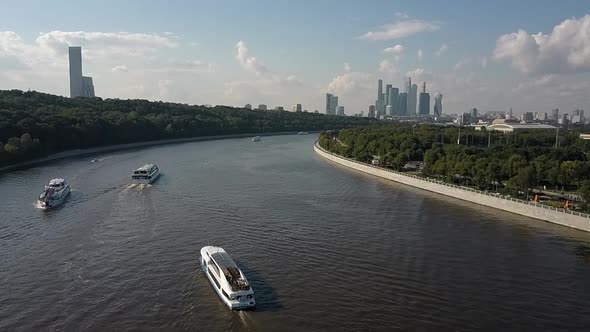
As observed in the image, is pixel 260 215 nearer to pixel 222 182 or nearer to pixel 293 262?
pixel 293 262

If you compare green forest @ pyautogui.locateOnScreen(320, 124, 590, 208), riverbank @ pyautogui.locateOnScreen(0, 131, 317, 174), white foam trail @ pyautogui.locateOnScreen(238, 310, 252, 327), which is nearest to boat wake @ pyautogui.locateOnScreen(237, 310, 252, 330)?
white foam trail @ pyautogui.locateOnScreen(238, 310, 252, 327)

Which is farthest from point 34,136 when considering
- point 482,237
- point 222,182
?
point 482,237

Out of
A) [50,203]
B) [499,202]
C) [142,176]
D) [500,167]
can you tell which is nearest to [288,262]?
[50,203]

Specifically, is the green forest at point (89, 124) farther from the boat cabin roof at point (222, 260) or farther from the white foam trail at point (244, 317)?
the white foam trail at point (244, 317)

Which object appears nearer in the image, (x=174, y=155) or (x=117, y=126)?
(x=174, y=155)

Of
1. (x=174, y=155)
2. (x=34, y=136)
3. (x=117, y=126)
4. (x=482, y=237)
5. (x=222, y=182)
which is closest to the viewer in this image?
(x=482, y=237)

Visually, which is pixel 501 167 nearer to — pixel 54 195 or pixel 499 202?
pixel 499 202

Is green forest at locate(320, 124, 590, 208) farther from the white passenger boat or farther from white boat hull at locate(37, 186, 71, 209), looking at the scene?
white boat hull at locate(37, 186, 71, 209)
